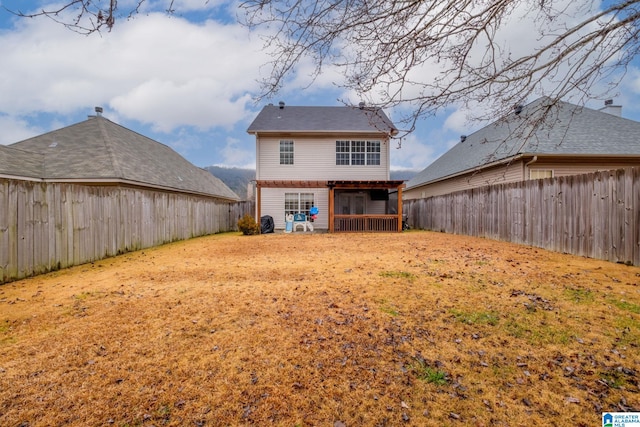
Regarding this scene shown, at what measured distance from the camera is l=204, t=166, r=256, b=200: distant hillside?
65.8 metres

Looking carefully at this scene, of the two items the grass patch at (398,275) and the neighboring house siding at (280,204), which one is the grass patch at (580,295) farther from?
the neighboring house siding at (280,204)

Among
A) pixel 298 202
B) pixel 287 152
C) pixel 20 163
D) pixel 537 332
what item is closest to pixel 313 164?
pixel 287 152

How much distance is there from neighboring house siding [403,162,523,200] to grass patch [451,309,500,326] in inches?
170

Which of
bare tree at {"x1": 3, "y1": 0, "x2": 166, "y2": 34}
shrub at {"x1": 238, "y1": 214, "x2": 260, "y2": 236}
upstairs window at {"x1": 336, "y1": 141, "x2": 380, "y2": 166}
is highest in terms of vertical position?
upstairs window at {"x1": 336, "y1": 141, "x2": 380, "y2": 166}

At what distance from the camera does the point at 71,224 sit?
7.09 metres

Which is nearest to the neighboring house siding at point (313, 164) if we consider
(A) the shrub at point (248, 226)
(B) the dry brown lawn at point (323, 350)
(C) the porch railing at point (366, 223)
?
(C) the porch railing at point (366, 223)

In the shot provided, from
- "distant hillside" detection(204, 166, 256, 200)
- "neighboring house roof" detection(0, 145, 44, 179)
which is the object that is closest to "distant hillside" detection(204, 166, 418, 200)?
"distant hillside" detection(204, 166, 256, 200)

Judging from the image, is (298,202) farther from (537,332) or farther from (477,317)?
(537,332)

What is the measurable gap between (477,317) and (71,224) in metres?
8.97

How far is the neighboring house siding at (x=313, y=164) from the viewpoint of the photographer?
56.8 feet

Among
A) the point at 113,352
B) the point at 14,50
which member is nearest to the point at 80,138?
the point at 14,50

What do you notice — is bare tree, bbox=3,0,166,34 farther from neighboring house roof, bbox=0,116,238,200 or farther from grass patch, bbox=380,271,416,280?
neighboring house roof, bbox=0,116,238,200

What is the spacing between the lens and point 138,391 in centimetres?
231

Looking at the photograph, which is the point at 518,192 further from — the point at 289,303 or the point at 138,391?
the point at 138,391
